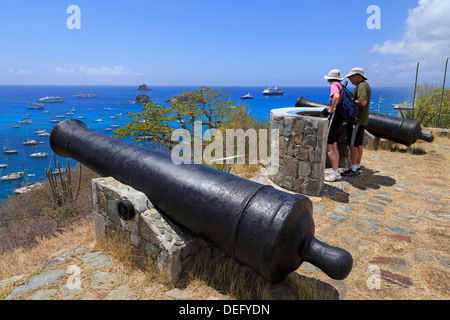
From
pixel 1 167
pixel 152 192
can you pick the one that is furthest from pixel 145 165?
pixel 1 167

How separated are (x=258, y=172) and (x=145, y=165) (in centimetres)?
380

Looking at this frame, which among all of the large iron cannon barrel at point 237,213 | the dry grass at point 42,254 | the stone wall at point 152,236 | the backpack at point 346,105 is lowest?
the dry grass at point 42,254

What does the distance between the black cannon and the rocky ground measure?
2.57 metres

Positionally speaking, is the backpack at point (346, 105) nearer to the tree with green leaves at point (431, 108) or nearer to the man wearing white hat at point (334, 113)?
the man wearing white hat at point (334, 113)

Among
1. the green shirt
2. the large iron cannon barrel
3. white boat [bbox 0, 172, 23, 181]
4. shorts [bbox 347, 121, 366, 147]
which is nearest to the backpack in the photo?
the green shirt

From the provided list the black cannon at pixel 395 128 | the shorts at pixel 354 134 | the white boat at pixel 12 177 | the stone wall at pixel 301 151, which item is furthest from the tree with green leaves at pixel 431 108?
the white boat at pixel 12 177

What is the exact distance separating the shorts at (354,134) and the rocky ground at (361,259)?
918 mm

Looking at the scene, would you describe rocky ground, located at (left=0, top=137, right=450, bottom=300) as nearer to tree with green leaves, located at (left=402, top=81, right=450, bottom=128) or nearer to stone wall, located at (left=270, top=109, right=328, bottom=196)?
stone wall, located at (left=270, top=109, right=328, bottom=196)

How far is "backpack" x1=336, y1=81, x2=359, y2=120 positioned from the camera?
5258mm

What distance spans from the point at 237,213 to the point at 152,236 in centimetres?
109

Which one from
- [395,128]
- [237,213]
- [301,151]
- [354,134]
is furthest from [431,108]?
[237,213]

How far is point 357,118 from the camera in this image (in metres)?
5.80

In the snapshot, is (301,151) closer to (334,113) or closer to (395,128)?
(334,113)

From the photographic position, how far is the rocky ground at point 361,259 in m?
2.75
